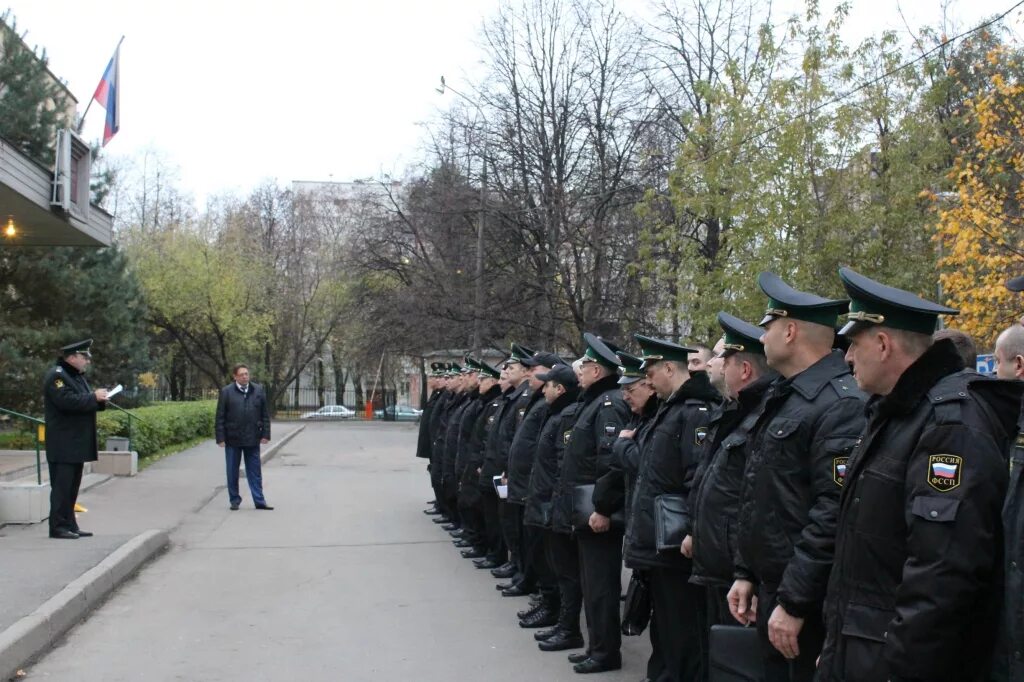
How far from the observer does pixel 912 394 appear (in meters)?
3.33

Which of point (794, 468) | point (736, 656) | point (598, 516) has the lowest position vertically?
point (736, 656)

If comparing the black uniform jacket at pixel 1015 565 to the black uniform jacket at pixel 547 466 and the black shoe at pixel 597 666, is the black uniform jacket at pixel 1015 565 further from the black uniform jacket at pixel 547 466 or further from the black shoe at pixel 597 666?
the black uniform jacket at pixel 547 466

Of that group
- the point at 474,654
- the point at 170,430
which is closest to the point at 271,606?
the point at 474,654

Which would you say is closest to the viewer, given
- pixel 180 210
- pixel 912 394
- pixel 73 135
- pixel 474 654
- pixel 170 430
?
pixel 912 394

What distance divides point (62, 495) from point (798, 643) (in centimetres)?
919

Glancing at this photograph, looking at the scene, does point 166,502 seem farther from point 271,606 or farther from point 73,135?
point 271,606

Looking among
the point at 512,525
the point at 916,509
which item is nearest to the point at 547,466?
the point at 512,525

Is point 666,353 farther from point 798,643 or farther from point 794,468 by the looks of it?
point 798,643

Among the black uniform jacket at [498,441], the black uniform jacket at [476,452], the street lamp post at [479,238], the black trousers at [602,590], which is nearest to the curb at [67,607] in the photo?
the black uniform jacket at [476,452]

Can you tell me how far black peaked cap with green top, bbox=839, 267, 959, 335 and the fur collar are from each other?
10 centimetres

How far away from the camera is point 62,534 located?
11.0 metres

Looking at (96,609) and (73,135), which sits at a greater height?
(73,135)

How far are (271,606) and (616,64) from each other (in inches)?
905

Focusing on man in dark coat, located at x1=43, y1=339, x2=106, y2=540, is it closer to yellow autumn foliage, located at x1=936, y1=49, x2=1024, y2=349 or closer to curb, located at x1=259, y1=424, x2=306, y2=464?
yellow autumn foliage, located at x1=936, y1=49, x2=1024, y2=349
